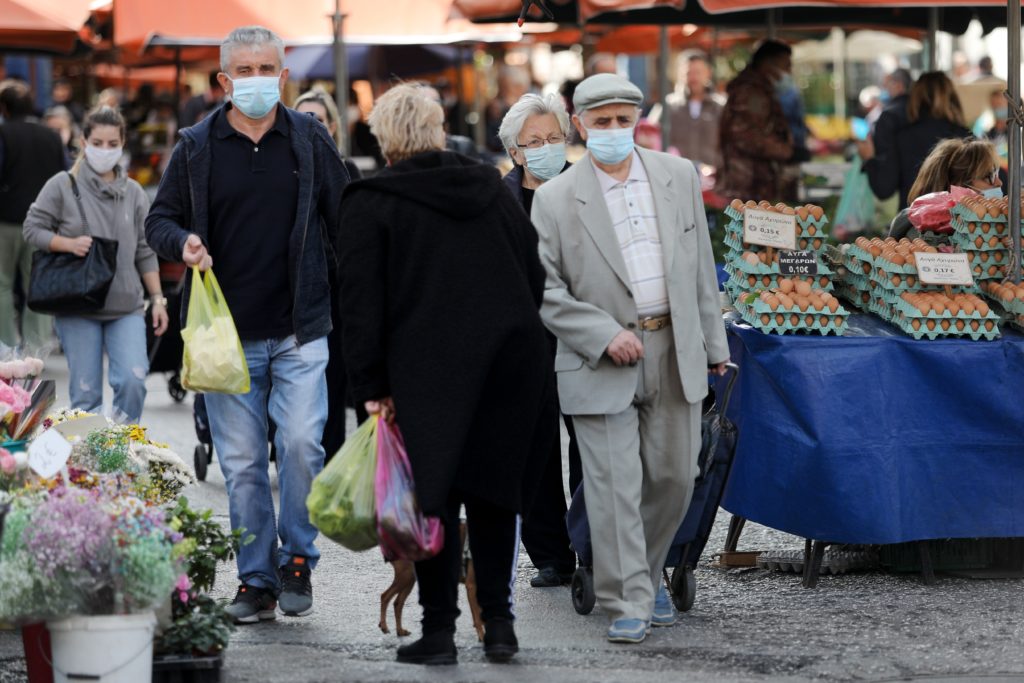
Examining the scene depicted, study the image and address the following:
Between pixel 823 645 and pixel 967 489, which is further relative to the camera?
pixel 967 489

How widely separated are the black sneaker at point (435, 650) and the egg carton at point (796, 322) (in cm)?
189

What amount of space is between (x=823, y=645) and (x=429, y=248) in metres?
1.90

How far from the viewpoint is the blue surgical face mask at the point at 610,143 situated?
5.66 meters

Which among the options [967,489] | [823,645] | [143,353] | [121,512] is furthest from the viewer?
[143,353]

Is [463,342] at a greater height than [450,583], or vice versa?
[463,342]

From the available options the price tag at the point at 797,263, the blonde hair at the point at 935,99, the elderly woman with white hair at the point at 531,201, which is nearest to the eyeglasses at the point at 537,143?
the elderly woman with white hair at the point at 531,201

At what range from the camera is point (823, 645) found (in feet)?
18.5

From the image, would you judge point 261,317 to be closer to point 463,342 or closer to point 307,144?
point 307,144

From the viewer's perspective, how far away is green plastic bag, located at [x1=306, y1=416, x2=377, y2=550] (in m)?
5.05

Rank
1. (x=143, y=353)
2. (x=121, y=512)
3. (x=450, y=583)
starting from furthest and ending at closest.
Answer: (x=143, y=353), (x=450, y=583), (x=121, y=512)

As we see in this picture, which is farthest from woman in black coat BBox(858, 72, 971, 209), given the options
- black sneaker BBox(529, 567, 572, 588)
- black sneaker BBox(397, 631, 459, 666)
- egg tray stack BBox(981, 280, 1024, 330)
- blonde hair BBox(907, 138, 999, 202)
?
black sneaker BBox(397, 631, 459, 666)

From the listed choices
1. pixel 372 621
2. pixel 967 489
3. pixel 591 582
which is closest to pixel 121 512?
pixel 372 621

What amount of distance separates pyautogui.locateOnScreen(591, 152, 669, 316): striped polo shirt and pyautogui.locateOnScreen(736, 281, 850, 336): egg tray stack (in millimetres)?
859

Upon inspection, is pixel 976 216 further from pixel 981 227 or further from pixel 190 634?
pixel 190 634
